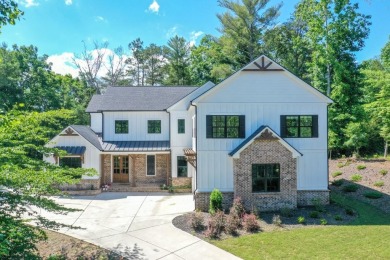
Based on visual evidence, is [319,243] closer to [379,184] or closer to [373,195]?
[373,195]

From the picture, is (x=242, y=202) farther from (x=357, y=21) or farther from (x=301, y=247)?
(x=357, y=21)

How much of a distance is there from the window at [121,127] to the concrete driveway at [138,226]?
5614 mm

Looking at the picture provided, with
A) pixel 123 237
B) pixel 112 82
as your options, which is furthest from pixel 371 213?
pixel 112 82

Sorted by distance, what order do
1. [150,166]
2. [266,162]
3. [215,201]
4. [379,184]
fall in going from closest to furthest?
[215,201] < [266,162] < [379,184] < [150,166]

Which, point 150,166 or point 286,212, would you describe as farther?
point 150,166

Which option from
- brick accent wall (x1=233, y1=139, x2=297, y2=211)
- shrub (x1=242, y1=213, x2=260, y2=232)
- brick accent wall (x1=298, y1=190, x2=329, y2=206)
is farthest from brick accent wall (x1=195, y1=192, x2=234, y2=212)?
brick accent wall (x1=298, y1=190, x2=329, y2=206)

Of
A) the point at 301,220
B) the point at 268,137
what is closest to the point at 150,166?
the point at 268,137

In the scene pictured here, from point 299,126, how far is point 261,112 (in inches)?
92.7

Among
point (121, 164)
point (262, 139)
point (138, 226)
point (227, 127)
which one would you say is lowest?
point (138, 226)

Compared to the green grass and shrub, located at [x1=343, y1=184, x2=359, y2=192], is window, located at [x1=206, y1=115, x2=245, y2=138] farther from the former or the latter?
shrub, located at [x1=343, y1=184, x2=359, y2=192]

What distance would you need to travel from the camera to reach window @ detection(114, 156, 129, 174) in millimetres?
21844

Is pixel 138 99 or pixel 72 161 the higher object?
pixel 138 99

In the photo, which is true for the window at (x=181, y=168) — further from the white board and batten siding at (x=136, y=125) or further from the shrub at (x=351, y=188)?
the shrub at (x=351, y=188)

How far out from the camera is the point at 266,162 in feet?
49.5
